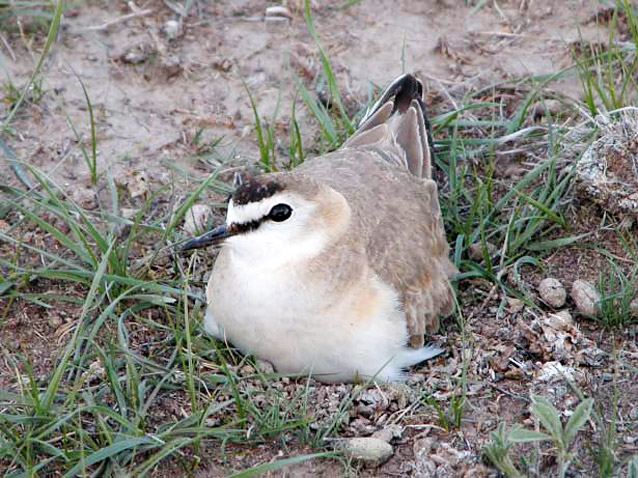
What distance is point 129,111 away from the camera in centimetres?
684

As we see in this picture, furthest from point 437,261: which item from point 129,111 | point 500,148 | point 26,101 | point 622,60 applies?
point 26,101

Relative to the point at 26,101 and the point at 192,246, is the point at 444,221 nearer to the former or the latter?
the point at 192,246

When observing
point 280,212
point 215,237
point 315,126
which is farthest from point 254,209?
point 315,126

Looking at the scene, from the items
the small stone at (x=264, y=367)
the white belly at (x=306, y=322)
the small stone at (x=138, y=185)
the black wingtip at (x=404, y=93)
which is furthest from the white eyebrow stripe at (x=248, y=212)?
the black wingtip at (x=404, y=93)

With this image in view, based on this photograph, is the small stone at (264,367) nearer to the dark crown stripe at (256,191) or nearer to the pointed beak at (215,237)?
the pointed beak at (215,237)

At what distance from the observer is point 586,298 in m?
5.49

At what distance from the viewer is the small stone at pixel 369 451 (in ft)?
14.9

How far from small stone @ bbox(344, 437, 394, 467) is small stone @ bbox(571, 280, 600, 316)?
1.60 meters

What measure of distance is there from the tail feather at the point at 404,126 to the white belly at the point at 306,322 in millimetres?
1413

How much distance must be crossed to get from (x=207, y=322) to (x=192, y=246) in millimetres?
547

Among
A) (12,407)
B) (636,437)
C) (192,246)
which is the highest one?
(192,246)

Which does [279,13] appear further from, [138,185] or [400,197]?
[400,197]

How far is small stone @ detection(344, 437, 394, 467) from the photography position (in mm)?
4535

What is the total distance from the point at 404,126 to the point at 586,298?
1.70 meters
